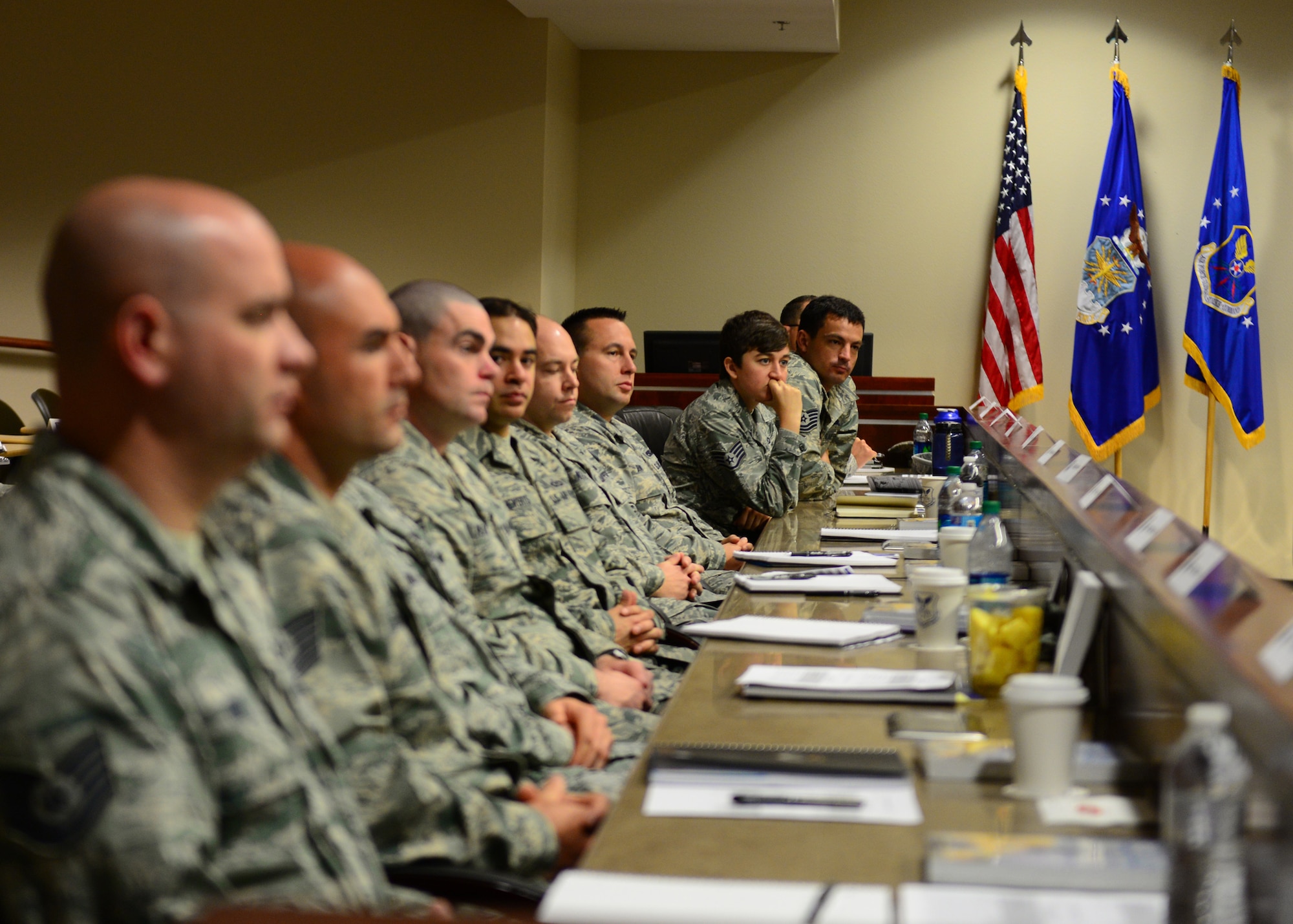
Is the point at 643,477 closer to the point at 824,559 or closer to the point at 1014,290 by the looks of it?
the point at 824,559

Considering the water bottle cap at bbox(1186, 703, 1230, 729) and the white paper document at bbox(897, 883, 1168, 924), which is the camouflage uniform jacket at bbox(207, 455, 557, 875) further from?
the water bottle cap at bbox(1186, 703, 1230, 729)

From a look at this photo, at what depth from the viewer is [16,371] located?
6.61 metres

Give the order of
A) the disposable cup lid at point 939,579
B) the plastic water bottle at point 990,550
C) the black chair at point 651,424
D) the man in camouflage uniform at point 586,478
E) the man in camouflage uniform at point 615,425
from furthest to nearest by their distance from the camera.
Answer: the black chair at point 651,424, the man in camouflage uniform at point 615,425, the man in camouflage uniform at point 586,478, the plastic water bottle at point 990,550, the disposable cup lid at point 939,579

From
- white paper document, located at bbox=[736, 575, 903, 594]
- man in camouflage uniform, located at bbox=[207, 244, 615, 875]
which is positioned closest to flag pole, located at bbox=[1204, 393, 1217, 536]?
white paper document, located at bbox=[736, 575, 903, 594]

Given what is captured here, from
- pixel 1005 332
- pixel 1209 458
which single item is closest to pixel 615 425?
pixel 1005 332

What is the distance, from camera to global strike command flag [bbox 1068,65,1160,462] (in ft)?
21.1

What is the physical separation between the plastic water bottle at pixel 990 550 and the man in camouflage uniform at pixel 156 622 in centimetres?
137

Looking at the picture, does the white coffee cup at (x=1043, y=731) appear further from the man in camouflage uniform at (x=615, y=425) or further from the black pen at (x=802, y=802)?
the man in camouflage uniform at (x=615, y=425)

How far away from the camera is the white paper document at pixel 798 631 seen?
195cm

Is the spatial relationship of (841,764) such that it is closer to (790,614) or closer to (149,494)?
(149,494)

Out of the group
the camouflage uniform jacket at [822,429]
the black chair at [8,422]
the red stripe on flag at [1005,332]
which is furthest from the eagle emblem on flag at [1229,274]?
the black chair at [8,422]

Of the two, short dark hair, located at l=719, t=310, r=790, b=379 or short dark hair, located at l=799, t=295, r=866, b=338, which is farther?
short dark hair, located at l=799, t=295, r=866, b=338

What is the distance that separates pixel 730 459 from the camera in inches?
160

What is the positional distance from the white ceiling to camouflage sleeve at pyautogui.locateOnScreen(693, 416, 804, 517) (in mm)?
2647
